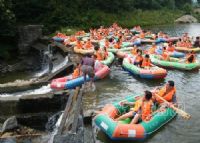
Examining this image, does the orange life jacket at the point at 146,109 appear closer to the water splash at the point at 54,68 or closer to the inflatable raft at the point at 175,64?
the inflatable raft at the point at 175,64

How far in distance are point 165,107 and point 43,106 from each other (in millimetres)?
3889

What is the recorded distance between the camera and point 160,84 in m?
15.7

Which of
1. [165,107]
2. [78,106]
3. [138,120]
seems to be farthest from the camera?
[165,107]

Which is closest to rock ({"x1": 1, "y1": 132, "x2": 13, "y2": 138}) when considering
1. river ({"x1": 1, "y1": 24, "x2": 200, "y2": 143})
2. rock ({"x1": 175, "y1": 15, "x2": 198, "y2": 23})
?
river ({"x1": 1, "y1": 24, "x2": 200, "y2": 143})

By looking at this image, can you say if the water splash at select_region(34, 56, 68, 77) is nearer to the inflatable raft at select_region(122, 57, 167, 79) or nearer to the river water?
the river water

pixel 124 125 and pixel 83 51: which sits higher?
pixel 124 125

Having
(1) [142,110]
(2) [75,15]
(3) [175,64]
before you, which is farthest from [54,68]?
(2) [75,15]

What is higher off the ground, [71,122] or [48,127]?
[71,122]

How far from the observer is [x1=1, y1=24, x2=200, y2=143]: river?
10.1 m

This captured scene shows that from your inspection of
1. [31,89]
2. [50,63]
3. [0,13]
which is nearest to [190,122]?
[31,89]

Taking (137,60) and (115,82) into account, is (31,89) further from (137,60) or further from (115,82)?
(137,60)

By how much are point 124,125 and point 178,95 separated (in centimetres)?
540

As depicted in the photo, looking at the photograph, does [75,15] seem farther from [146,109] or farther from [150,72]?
[146,109]

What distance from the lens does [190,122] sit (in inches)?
438
